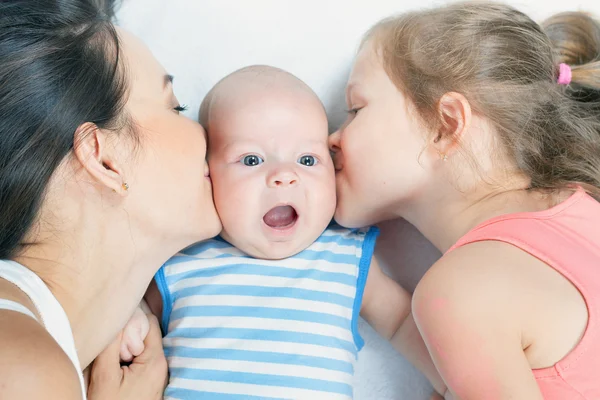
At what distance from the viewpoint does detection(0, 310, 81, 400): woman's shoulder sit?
76cm

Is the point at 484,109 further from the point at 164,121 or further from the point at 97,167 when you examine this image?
the point at 97,167

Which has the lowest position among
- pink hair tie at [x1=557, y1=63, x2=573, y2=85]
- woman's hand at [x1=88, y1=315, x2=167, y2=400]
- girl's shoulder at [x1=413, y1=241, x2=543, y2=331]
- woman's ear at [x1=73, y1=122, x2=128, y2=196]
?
woman's hand at [x1=88, y1=315, x2=167, y2=400]

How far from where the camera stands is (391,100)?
1.21m

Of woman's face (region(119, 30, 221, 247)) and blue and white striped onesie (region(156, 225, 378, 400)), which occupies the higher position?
woman's face (region(119, 30, 221, 247))

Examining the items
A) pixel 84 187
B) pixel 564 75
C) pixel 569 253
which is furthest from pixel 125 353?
pixel 564 75

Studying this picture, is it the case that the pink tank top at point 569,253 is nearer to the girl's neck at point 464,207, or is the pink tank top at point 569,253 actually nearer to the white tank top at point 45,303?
the girl's neck at point 464,207

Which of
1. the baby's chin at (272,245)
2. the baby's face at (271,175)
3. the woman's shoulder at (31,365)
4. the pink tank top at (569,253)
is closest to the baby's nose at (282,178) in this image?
the baby's face at (271,175)

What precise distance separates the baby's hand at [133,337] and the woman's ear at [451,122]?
64cm

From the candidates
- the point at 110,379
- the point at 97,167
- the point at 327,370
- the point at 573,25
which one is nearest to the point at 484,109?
the point at 573,25

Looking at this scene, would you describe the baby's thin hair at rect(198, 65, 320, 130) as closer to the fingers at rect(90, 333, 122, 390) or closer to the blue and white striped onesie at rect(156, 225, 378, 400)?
the blue and white striped onesie at rect(156, 225, 378, 400)

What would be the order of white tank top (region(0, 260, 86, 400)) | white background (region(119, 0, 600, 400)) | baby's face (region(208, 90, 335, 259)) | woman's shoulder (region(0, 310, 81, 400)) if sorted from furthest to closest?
1. white background (region(119, 0, 600, 400))
2. baby's face (region(208, 90, 335, 259))
3. white tank top (region(0, 260, 86, 400))
4. woman's shoulder (region(0, 310, 81, 400))

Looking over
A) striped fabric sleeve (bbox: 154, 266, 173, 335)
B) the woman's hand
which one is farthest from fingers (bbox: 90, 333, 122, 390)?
striped fabric sleeve (bbox: 154, 266, 173, 335)

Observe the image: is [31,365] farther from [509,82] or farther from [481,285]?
[509,82]

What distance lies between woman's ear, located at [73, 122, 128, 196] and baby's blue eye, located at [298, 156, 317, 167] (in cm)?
35
